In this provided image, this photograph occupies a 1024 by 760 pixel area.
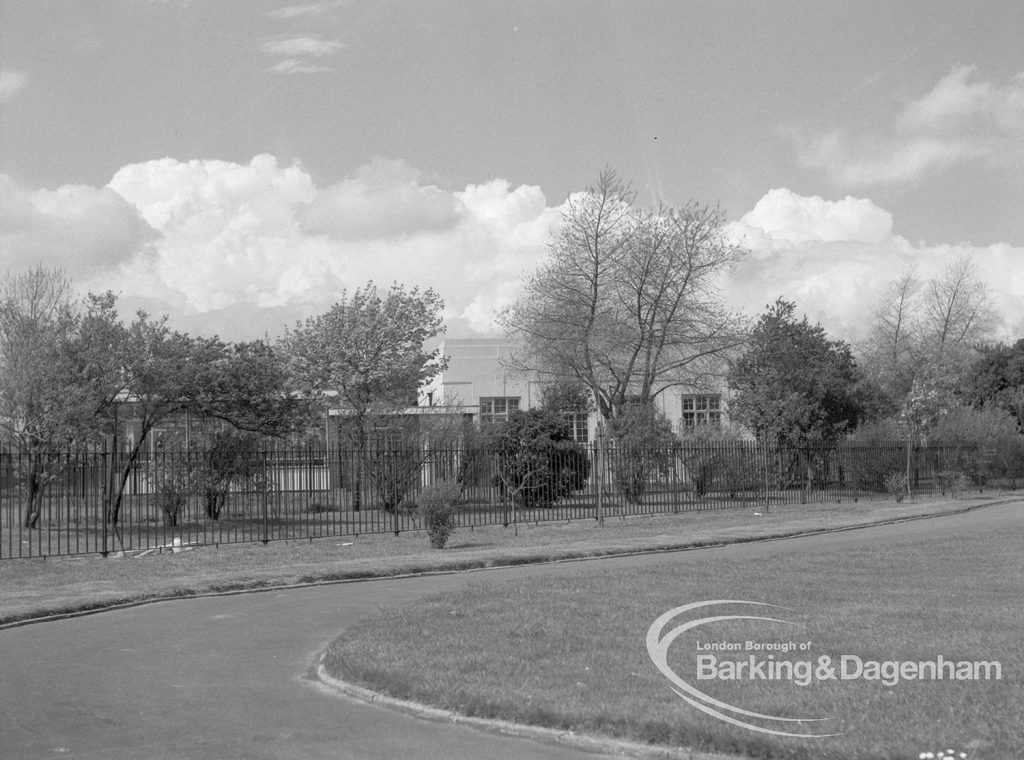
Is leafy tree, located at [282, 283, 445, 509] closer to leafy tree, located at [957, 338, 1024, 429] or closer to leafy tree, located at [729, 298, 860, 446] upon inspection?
leafy tree, located at [729, 298, 860, 446]

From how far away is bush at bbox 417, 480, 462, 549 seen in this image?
Result: 67.6 ft

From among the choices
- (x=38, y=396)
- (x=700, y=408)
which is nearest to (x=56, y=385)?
(x=38, y=396)

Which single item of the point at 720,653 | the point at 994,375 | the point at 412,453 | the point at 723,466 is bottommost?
the point at 720,653

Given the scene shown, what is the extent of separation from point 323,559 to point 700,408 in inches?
1515

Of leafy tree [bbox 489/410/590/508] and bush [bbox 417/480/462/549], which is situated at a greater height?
leafy tree [bbox 489/410/590/508]

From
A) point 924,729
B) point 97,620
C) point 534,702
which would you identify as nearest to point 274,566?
point 97,620

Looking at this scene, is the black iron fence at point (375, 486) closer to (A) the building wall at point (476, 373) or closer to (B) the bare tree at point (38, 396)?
(B) the bare tree at point (38, 396)

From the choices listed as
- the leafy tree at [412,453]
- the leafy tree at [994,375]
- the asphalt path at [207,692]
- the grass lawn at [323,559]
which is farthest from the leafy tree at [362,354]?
the leafy tree at [994,375]

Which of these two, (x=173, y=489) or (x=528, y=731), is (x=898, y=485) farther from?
(x=528, y=731)

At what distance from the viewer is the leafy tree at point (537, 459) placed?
90.1 ft

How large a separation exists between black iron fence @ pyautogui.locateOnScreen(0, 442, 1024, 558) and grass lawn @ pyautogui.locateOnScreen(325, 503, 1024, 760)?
10.1 metres

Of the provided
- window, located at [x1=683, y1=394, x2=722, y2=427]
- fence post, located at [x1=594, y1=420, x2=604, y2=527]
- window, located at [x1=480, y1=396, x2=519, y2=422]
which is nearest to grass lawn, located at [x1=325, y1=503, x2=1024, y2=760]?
fence post, located at [x1=594, y1=420, x2=604, y2=527]

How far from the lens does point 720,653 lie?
851 centimetres

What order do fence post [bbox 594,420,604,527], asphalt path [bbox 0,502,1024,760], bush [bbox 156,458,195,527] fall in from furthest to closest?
fence post [bbox 594,420,604,527]
bush [bbox 156,458,195,527]
asphalt path [bbox 0,502,1024,760]
